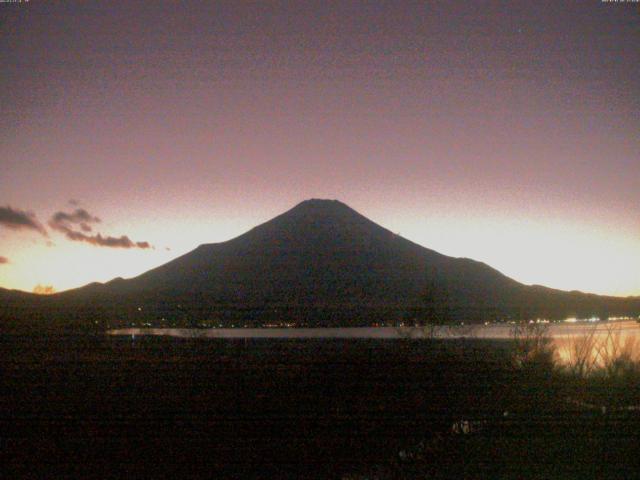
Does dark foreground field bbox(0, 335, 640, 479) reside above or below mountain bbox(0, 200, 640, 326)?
below

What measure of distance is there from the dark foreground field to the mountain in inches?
Result: 640

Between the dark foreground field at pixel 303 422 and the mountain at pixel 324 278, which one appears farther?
the mountain at pixel 324 278

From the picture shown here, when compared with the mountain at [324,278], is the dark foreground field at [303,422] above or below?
below

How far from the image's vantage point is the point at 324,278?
61156 millimetres

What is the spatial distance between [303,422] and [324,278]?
178 feet

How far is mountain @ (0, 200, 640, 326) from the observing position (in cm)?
3619

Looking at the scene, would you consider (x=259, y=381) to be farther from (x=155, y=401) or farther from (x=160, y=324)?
(x=160, y=324)

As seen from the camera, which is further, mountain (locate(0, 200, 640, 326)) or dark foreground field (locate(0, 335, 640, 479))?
mountain (locate(0, 200, 640, 326))

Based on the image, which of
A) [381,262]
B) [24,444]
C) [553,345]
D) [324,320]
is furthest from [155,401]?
[381,262]

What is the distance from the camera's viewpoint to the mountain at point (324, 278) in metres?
36.2

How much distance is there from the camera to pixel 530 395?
23.7ft

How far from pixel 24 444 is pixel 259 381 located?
535 cm

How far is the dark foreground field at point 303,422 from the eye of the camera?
455 cm

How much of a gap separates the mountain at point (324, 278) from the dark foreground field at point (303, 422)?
16245mm
